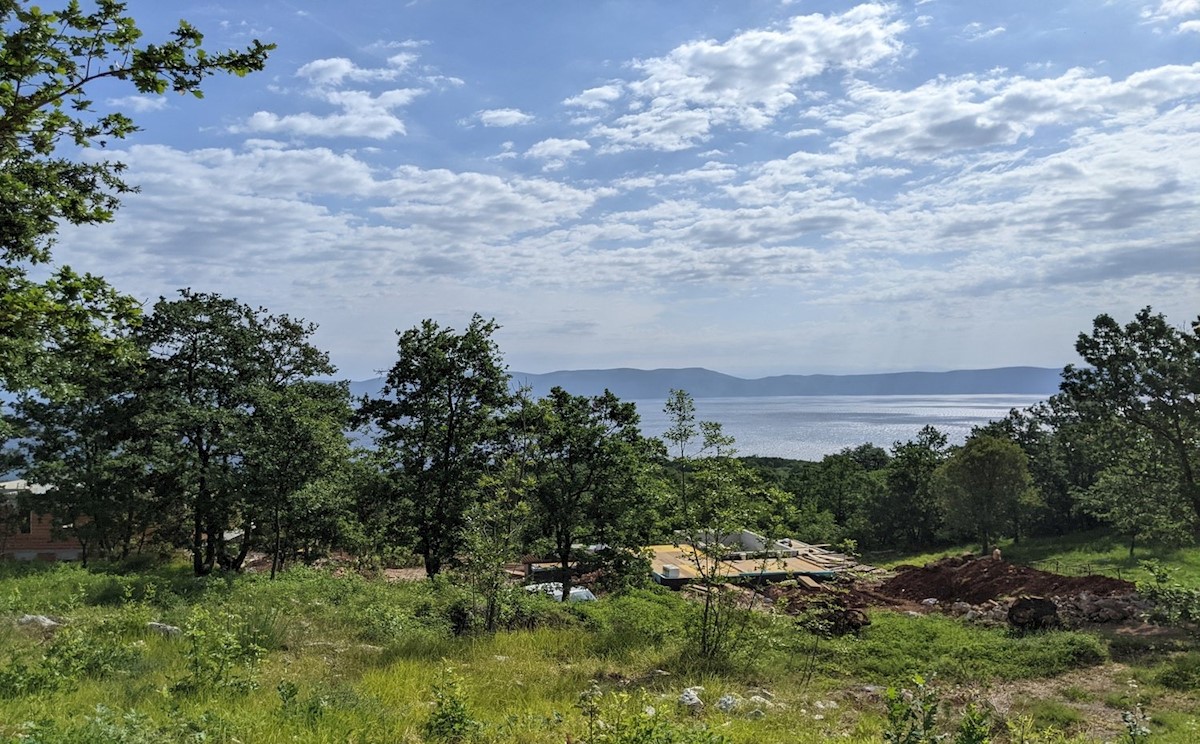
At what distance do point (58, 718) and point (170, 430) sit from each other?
644 inches

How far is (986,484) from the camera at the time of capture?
39094 millimetres

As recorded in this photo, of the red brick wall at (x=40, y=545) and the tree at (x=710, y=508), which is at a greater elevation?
the tree at (x=710, y=508)

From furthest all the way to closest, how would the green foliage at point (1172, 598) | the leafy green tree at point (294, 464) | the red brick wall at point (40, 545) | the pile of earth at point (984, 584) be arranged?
the red brick wall at point (40, 545) → the pile of earth at point (984, 584) → the leafy green tree at point (294, 464) → the green foliage at point (1172, 598)

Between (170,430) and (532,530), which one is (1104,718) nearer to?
(532,530)

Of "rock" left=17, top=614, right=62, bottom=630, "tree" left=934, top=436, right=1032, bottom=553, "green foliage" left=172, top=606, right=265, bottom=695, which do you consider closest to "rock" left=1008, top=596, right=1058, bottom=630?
"green foliage" left=172, top=606, right=265, bottom=695

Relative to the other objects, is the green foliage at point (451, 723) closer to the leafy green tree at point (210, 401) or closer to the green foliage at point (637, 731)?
the green foliage at point (637, 731)

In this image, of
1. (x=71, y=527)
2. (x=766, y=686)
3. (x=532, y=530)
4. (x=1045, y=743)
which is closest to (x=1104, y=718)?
(x=766, y=686)

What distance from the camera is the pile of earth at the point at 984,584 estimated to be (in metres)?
20.5

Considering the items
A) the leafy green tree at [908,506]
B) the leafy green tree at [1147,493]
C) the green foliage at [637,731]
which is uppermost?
the green foliage at [637,731]

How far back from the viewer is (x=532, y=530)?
53.6 ft

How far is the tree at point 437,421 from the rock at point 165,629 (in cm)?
845

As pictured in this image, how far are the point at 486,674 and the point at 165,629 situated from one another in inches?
186

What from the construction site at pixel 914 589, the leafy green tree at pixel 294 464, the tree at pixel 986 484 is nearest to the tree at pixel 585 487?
the construction site at pixel 914 589

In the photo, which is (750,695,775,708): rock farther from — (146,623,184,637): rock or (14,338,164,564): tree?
(14,338,164,564): tree
